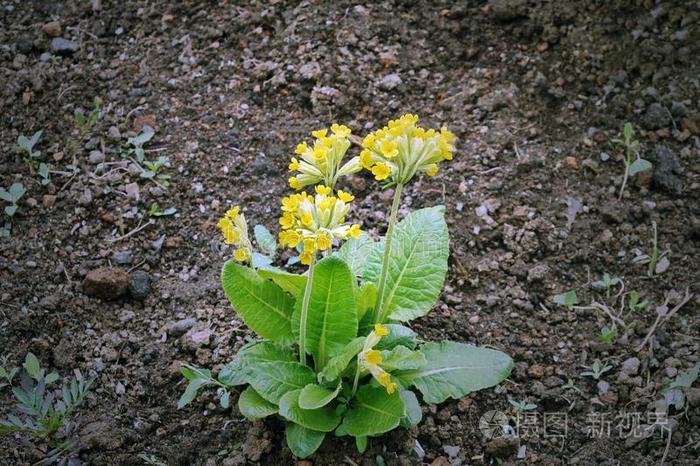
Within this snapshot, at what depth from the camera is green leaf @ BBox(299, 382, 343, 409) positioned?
2.63 m

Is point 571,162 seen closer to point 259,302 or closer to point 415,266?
point 415,266

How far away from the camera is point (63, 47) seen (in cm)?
429

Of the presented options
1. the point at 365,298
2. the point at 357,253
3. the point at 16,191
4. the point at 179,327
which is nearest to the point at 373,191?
the point at 357,253

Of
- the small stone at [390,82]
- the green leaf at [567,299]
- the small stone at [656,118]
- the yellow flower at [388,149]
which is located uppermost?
the yellow flower at [388,149]

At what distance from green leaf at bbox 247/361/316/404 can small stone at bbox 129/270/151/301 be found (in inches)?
34.5

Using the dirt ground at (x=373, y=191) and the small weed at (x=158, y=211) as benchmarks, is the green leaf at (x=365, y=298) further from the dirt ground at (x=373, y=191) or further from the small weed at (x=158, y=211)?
the small weed at (x=158, y=211)

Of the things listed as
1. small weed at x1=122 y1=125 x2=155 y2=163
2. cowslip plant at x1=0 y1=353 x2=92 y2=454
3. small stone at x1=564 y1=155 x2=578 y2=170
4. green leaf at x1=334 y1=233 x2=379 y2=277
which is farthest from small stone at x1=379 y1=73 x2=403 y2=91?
cowslip plant at x1=0 y1=353 x2=92 y2=454

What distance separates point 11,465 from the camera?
9.36ft

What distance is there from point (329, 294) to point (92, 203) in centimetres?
161

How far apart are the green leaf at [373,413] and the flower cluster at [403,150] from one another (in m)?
0.85

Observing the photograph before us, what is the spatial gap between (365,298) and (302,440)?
610mm

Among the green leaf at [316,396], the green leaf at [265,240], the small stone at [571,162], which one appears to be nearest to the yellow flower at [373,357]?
the green leaf at [316,396]

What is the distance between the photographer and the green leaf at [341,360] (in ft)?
8.72

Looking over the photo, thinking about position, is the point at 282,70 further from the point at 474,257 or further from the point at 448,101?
the point at 474,257
